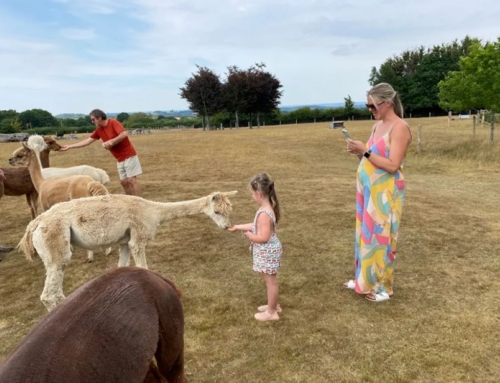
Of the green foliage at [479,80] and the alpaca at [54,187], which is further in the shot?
the green foliage at [479,80]

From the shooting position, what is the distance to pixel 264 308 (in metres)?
3.98

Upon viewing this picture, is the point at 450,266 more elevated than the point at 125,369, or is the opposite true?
the point at 125,369

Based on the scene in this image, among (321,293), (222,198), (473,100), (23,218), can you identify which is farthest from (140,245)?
(473,100)

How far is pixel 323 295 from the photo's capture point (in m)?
4.34

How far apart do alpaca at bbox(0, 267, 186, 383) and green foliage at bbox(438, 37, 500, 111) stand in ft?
61.7

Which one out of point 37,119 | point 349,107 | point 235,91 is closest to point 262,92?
point 235,91

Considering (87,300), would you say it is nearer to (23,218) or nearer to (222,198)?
(222,198)

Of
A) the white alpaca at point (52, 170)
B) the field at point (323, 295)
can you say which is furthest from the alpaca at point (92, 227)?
the white alpaca at point (52, 170)

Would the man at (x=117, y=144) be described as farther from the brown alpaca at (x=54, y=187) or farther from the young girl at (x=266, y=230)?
the young girl at (x=266, y=230)

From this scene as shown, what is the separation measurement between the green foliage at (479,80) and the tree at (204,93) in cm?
3355

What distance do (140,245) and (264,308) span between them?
1529 mm

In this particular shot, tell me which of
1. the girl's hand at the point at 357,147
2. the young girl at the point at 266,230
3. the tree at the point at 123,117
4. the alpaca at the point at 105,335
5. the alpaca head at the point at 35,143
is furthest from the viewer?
the tree at the point at 123,117

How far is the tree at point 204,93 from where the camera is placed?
47.5m

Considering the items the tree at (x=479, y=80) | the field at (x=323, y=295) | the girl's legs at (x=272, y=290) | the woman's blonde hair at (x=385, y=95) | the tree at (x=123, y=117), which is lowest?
the field at (x=323, y=295)
